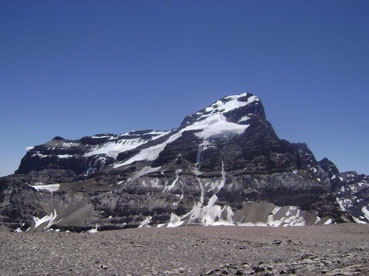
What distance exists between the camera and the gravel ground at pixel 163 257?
25.3 m

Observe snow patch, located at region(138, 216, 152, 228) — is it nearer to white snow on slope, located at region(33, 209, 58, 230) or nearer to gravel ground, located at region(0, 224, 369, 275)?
white snow on slope, located at region(33, 209, 58, 230)

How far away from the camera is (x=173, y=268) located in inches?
1067

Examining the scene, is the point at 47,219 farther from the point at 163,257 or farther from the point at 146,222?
the point at 163,257

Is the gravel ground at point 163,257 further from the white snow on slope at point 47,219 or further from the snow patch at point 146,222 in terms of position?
the white snow on slope at point 47,219

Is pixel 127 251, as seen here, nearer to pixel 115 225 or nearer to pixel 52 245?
pixel 52 245

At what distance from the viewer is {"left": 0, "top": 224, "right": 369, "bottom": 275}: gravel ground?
2533 cm

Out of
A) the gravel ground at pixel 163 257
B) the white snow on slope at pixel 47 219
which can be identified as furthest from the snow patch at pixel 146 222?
the gravel ground at pixel 163 257

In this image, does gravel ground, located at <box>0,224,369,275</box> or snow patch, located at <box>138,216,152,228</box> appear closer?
gravel ground, located at <box>0,224,369,275</box>

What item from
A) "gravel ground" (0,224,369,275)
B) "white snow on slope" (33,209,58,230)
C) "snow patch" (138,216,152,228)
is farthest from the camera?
"white snow on slope" (33,209,58,230)

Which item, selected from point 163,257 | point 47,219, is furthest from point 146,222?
point 163,257

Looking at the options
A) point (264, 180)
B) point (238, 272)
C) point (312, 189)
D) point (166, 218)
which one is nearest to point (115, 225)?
point (166, 218)

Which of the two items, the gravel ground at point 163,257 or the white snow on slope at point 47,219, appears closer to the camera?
the gravel ground at point 163,257

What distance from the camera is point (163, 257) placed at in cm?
3125

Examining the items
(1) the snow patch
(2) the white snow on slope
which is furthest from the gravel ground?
(2) the white snow on slope
